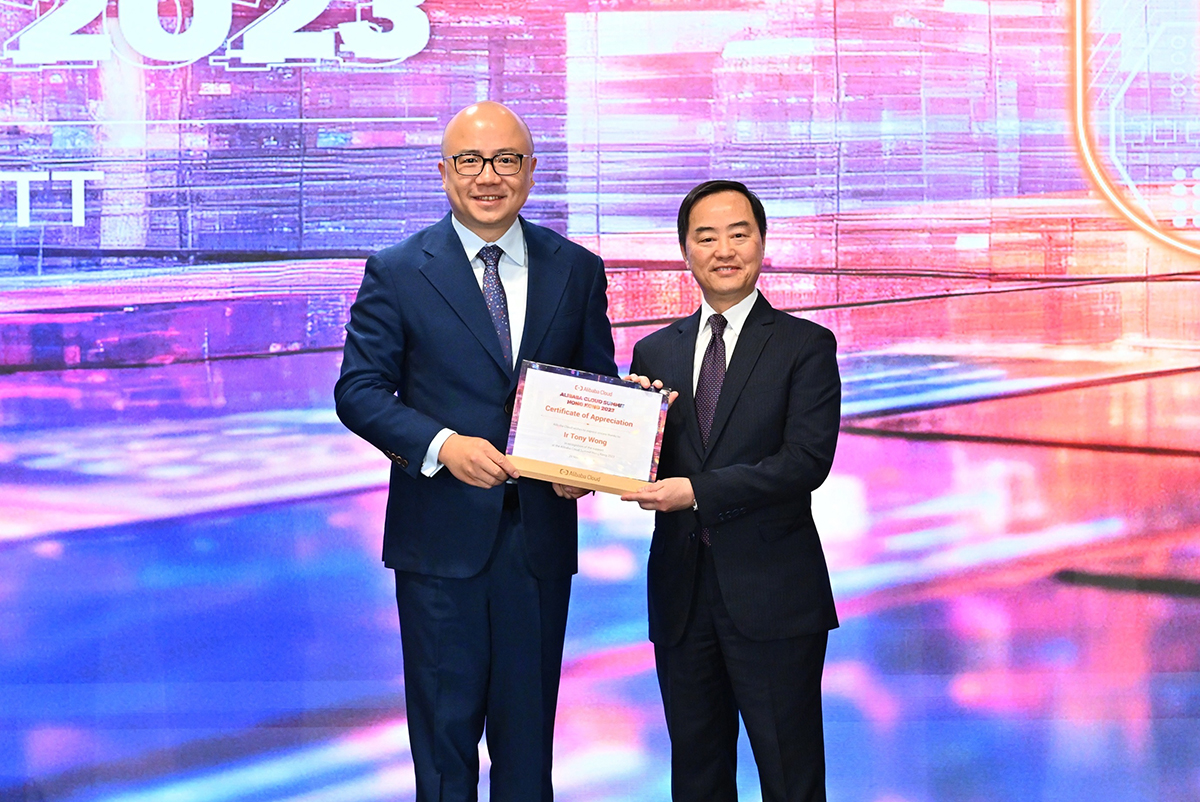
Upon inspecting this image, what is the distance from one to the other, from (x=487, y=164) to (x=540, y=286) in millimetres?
261

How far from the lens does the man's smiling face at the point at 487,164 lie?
2.19 m

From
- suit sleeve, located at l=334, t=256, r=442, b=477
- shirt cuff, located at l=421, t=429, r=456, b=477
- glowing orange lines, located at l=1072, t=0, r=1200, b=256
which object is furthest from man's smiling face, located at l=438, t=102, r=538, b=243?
glowing orange lines, located at l=1072, t=0, r=1200, b=256

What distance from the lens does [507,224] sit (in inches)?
88.4

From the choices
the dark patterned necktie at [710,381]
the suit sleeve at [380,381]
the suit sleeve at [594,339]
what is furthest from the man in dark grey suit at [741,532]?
the suit sleeve at [380,381]

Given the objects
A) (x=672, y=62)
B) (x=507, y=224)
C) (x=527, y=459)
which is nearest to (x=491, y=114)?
(x=507, y=224)

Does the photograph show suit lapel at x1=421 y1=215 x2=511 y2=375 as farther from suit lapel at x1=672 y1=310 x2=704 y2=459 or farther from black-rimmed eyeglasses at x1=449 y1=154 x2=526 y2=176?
suit lapel at x1=672 y1=310 x2=704 y2=459

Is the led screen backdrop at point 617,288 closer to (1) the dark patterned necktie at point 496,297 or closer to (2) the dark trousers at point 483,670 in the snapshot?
(2) the dark trousers at point 483,670

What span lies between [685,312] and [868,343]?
63cm

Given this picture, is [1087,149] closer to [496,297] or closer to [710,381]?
[710,381]

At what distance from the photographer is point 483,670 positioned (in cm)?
218

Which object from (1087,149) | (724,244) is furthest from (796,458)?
(1087,149)

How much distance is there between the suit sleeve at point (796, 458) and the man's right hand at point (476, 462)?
0.36 meters

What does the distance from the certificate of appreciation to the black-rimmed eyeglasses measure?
0.42 meters

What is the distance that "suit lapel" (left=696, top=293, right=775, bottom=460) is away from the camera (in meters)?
2.13
